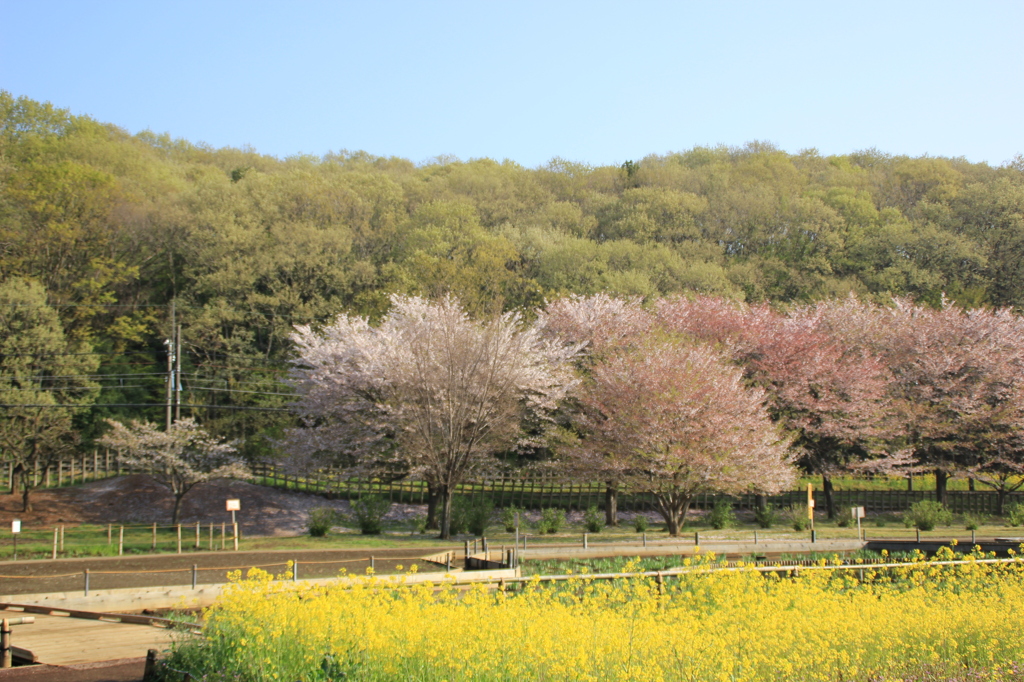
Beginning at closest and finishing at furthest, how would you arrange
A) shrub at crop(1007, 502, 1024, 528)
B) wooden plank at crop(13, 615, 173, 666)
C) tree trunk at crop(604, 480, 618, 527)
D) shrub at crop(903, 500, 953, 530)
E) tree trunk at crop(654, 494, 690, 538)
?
wooden plank at crop(13, 615, 173, 666)
tree trunk at crop(654, 494, 690, 538)
shrub at crop(903, 500, 953, 530)
shrub at crop(1007, 502, 1024, 528)
tree trunk at crop(604, 480, 618, 527)

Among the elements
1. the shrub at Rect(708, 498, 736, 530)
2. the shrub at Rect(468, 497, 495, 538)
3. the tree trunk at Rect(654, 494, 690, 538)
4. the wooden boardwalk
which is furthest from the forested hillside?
the wooden boardwalk

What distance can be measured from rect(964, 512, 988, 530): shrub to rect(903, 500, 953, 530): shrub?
0.75 m

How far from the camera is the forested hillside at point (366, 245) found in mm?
48625

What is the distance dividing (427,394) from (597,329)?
14357 mm

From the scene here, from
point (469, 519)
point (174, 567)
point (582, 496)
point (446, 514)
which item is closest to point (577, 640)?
point (174, 567)

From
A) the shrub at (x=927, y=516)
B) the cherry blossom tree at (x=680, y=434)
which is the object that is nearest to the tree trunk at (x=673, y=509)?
the cherry blossom tree at (x=680, y=434)

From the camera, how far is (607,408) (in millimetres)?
34625

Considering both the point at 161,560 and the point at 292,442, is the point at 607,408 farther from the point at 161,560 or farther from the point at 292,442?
the point at 161,560

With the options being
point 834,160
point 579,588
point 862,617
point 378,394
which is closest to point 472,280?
point 378,394

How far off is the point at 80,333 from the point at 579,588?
125ft

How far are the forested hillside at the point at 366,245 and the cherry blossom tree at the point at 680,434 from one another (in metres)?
17.6

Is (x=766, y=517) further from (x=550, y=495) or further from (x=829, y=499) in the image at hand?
(x=550, y=495)

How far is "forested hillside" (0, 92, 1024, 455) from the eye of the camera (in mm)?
48625

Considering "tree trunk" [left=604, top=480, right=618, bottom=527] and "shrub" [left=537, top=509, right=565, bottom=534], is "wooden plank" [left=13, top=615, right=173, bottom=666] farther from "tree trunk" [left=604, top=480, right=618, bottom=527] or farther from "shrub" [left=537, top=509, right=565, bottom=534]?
"tree trunk" [left=604, top=480, right=618, bottom=527]
